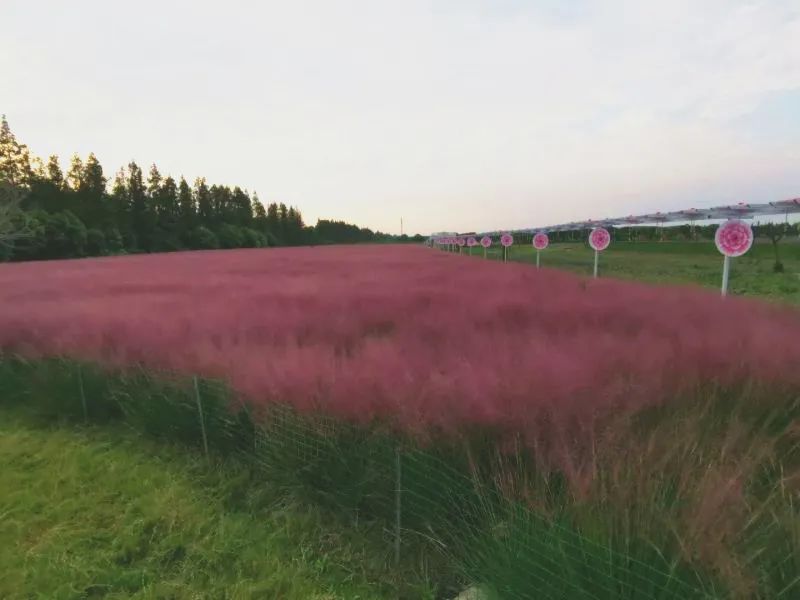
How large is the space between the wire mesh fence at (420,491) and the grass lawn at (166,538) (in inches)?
6.7

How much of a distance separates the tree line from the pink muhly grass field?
1216 inches

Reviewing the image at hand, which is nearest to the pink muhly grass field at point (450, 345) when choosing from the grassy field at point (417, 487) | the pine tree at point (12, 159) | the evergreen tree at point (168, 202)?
the grassy field at point (417, 487)

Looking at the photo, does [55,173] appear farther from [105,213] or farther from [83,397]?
[83,397]

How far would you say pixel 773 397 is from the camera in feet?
10.1

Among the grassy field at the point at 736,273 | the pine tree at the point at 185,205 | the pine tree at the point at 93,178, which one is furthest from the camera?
the pine tree at the point at 185,205

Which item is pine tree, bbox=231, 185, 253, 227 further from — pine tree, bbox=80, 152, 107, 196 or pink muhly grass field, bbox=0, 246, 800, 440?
pink muhly grass field, bbox=0, 246, 800, 440

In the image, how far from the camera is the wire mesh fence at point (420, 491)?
1721mm

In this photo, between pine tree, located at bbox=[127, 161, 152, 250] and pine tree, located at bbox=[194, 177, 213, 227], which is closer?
pine tree, located at bbox=[127, 161, 152, 250]

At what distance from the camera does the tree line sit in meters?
38.7

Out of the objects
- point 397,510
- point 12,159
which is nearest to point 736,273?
point 397,510

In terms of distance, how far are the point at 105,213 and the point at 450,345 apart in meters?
56.6

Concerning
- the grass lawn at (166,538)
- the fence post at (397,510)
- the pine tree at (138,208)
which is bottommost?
the grass lawn at (166,538)

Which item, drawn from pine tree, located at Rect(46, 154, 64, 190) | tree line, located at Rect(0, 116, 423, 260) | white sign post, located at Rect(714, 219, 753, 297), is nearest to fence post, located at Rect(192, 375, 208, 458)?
white sign post, located at Rect(714, 219, 753, 297)

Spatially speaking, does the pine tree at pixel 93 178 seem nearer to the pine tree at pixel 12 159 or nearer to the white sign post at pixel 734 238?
the pine tree at pixel 12 159
